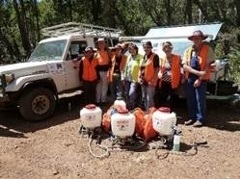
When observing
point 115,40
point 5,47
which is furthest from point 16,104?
point 5,47

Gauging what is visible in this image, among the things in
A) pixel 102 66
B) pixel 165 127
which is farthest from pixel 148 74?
pixel 102 66

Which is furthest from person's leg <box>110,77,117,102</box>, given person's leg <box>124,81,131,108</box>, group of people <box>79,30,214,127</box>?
person's leg <box>124,81,131,108</box>

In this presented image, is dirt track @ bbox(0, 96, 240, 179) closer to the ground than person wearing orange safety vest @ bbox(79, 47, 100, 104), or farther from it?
closer to the ground

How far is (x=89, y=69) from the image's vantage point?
30.7 ft

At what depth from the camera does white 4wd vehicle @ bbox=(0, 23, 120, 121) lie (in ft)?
27.2

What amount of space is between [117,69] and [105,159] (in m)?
3.35

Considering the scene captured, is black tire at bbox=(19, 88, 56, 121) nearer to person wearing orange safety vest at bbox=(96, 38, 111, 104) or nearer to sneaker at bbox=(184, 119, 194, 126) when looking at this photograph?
person wearing orange safety vest at bbox=(96, 38, 111, 104)

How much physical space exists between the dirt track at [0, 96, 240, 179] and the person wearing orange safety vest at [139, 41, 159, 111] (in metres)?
0.84

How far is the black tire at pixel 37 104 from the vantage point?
27.8 feet

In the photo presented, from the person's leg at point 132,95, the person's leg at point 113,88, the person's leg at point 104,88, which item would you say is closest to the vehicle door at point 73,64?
the person's leg at point 104,88

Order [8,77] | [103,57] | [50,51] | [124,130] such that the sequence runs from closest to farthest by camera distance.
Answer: [124,130] → [8,77] → [103,57] → [50,51]

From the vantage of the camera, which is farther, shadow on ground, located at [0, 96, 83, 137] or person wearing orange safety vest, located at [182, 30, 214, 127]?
shadow on ground, located at [0, 96, 83, 137]

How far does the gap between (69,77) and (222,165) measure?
188 inches

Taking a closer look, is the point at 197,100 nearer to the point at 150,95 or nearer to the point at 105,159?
the point at 150,95
